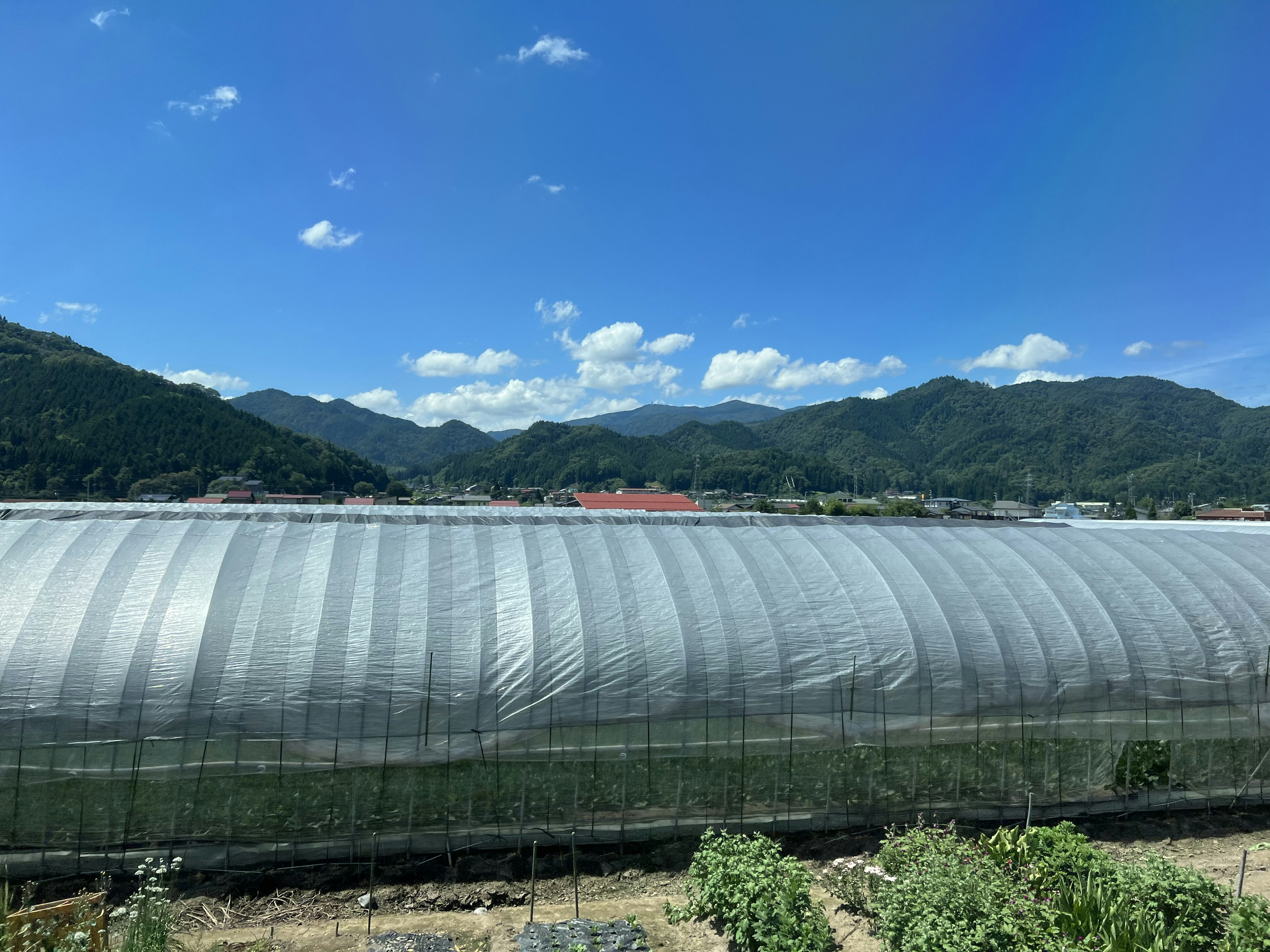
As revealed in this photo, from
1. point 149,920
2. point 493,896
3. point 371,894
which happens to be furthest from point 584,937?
point 149,920

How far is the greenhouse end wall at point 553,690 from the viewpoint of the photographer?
35.7ft

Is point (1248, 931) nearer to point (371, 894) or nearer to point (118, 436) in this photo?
point (371, 894)

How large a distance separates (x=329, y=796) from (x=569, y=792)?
4092 mm

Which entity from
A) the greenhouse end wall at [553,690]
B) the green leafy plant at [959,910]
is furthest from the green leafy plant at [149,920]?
the green leafy plant at [959,910]

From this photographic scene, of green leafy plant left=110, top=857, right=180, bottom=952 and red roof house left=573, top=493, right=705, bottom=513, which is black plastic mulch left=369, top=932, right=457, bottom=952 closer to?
green leafy plant left=110, top=857, right=180, bottom=952

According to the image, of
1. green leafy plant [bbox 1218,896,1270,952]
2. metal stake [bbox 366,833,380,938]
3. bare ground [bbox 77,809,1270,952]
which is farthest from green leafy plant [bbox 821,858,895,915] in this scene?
metal stake [bbox 366,833,380,938]

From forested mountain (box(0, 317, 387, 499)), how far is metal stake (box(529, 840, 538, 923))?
112117 millimetres

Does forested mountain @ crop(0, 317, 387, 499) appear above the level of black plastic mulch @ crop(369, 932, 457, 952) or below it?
above

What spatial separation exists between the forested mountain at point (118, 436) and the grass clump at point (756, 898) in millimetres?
115187

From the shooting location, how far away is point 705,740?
39.9ft

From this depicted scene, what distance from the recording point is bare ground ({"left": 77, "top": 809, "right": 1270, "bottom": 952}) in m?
9.68

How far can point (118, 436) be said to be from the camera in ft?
354

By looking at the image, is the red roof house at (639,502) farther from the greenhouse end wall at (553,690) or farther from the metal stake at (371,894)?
the metal stake at (371,894)

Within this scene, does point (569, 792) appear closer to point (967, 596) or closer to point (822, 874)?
point (822, 874)
